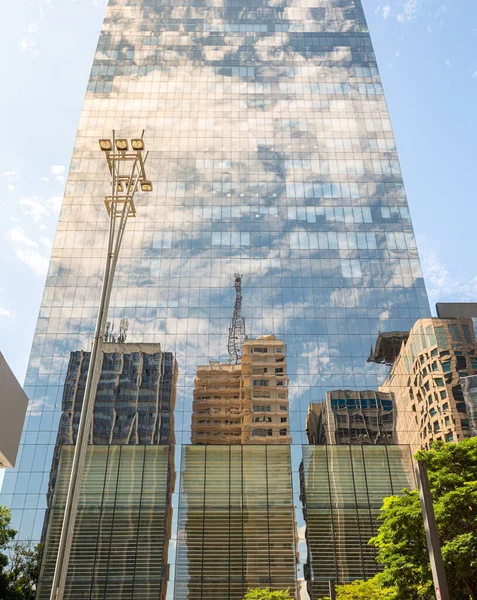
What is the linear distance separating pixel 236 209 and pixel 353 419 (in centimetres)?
2786

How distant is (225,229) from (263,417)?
73.4ft

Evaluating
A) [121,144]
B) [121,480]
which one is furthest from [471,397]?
[121,144]

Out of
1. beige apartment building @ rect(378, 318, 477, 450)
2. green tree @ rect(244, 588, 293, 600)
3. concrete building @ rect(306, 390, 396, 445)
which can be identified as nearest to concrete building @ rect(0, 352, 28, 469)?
green tree @ rect(244, 588, 293, 600)

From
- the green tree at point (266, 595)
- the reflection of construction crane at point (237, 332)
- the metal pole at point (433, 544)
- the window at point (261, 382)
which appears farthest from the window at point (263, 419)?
the metal pole at point (433, 544)

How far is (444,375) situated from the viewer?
5338 cm

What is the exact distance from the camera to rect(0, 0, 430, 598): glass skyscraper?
5612 cm

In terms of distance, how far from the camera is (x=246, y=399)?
2180 inches

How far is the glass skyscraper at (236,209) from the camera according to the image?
2210 inches

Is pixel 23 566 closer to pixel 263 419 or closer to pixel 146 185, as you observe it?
pixel 263 419

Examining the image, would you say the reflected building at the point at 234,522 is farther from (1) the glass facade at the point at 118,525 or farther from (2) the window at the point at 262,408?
(2) the window at the point at 262,408

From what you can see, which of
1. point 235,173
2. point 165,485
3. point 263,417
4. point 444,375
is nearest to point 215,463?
point 165,485

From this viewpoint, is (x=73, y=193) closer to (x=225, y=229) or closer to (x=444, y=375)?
(x=225, y=229)

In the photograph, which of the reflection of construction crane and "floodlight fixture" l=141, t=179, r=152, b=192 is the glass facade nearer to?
the reflection of construction crane

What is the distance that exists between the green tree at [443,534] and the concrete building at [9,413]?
1736 centimetres
